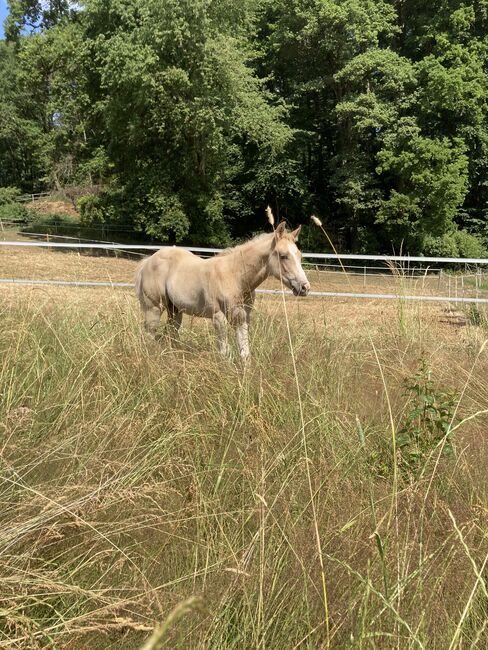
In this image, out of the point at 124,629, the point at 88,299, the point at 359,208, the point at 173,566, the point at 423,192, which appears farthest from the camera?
the point at 359,208

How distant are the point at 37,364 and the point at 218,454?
1280mm

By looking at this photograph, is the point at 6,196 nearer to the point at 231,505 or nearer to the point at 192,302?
the point at 192,302

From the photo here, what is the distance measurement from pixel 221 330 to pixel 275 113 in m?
19.3

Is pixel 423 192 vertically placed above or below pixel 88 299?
above

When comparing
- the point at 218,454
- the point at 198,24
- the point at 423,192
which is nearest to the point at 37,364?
the point at 218,454

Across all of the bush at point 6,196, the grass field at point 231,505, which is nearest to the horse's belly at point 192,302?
the grass field at point 231,505

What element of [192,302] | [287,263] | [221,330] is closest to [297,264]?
[287,263]

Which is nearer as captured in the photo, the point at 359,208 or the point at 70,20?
the point at 359,208

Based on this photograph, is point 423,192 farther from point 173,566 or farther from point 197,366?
point 173,566

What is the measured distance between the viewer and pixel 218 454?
2229 mm

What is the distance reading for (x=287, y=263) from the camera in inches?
176

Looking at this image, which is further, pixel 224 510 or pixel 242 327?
pixel 242 327

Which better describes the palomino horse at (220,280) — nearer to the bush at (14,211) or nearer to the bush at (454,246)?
the bush at (454,246)

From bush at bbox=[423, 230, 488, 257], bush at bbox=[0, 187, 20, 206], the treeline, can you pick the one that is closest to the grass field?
the treeline
